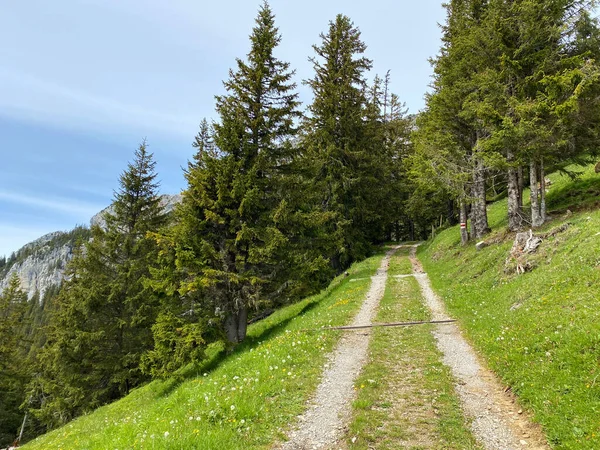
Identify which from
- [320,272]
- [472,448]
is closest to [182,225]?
[320,272]

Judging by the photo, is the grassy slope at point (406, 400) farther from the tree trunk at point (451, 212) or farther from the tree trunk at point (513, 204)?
the tree trunk at point (451, 212)

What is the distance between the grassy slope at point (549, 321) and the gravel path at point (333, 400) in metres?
3.41

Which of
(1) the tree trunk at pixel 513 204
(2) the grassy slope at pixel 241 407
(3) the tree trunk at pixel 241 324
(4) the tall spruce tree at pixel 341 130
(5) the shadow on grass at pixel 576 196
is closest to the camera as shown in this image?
(2) the grassy slope at pixel 241 407

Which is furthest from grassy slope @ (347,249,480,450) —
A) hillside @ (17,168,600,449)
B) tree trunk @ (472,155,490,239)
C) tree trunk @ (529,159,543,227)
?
tree trunk @ (472,155,490,239)

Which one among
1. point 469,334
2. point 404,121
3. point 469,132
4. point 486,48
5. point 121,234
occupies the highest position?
point 404,121

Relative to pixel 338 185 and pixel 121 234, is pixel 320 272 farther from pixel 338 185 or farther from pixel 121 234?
pixel 121 234

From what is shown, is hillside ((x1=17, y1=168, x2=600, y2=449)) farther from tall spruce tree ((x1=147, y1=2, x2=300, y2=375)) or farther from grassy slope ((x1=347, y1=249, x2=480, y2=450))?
tall spruce tree ((x1=147, y1=2, x2=300, y2=375))

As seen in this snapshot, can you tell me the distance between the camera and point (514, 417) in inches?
249

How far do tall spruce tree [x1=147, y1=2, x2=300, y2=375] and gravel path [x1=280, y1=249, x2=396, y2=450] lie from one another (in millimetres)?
6575

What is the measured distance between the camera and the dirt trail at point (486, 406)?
562cm

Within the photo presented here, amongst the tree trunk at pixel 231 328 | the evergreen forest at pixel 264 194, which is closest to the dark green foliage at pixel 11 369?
the evergreen forest at pixel 264 194

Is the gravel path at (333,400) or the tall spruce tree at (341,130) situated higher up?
the tall spruce tree at (341,130)

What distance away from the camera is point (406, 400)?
7.24 meters

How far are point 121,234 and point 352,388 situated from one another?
2282 cm
